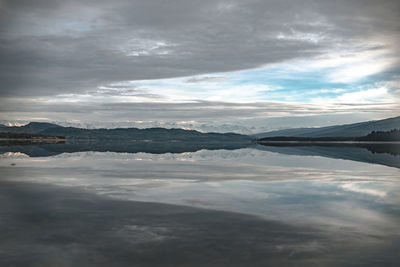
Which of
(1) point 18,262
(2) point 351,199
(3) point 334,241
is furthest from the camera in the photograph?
(2) point 351,199

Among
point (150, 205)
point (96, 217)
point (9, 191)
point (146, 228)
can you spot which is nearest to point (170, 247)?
point (146, 228)

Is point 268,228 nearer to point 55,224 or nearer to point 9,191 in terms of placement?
point 55,224

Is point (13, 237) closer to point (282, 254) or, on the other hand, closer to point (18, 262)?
point (18, 262)

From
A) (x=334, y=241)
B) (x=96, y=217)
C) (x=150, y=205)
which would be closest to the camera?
(x=334, y=241)

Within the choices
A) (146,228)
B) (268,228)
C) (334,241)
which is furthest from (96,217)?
(334,241)

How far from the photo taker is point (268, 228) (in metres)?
12.5

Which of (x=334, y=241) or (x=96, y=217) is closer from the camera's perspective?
(x=334, y=241)

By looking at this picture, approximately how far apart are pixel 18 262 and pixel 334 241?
9037mm

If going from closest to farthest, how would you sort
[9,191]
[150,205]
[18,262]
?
[18,262] < [150,205] < [9,191]

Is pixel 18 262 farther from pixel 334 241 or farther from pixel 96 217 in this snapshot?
pixel 334 241

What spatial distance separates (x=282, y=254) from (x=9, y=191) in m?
16.9

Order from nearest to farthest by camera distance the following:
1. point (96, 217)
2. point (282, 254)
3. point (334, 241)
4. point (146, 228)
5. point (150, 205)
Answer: point (282, 254) → point (334, 241) → point (146, 228) → point (96, 217) → point (150, 205)

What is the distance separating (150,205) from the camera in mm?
16562

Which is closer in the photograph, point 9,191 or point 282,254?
point 282,254
